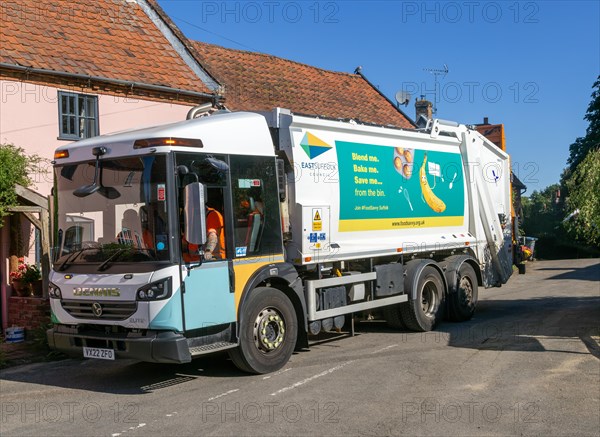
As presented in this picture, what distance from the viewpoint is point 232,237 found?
8.06 metres

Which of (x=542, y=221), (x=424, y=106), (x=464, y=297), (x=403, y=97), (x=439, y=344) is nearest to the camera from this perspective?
(x=439, y=344)

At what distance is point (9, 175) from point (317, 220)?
17.3 ft

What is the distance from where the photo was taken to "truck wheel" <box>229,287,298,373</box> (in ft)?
26.8

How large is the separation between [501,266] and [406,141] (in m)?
4.23

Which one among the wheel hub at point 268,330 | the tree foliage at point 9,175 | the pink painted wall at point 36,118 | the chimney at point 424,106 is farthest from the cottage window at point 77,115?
the chimney at point 424,106

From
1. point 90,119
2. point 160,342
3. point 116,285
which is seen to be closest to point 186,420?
point 160,342

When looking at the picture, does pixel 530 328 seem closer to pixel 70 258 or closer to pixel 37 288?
pixel 70 258

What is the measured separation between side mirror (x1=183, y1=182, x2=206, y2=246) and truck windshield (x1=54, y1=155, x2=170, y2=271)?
28 centimetres

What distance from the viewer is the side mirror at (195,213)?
723 cm

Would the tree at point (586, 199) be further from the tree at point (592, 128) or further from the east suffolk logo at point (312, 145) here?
the tree at point (592, 128)

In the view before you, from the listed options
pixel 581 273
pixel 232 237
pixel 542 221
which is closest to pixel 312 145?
pixel 232 237

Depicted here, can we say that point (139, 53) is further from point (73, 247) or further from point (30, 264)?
point (73, 247)

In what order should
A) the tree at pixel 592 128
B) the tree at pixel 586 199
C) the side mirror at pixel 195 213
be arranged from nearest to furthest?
the side mirror at pixel 195 213 < the tree at pixel 586 199 < the tree at pixel 592 128

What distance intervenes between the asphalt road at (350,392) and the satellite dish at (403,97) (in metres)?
15.2
